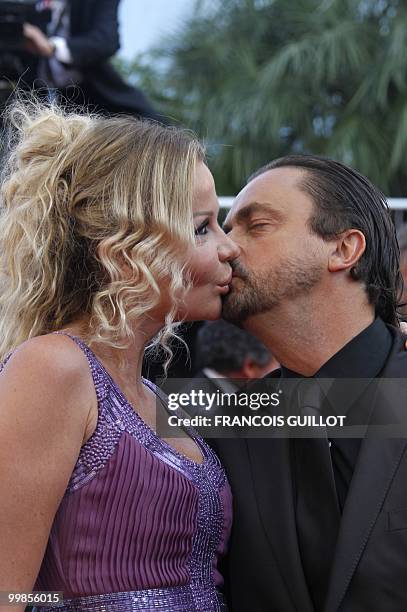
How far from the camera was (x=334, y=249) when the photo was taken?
2.86m

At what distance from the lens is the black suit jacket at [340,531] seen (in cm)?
233

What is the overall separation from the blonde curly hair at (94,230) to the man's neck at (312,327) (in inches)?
19.1

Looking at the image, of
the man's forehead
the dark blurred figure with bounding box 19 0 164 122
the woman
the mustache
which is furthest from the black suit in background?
the woman

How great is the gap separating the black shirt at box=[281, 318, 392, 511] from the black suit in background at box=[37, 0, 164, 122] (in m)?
2.44

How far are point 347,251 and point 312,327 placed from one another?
0.26 metres

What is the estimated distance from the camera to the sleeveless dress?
87.0 inches

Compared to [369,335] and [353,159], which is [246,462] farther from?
[353,159]

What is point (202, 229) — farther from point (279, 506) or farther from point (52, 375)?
point (279, 506)

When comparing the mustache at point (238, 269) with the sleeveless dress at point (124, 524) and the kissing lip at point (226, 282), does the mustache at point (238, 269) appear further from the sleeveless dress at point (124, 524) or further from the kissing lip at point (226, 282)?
the sleeveless dress at point (124, 524)

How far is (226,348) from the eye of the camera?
4430mm

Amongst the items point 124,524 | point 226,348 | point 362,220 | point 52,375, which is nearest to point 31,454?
point 52,375

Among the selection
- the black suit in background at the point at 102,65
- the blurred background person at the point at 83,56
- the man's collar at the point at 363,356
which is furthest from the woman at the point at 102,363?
the black suit in background at the point at 102,65

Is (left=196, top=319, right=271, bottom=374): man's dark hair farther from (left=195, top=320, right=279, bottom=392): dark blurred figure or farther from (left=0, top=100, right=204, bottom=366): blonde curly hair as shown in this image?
(left=0, top=100, right=204, bottom=366): blonde curly hair

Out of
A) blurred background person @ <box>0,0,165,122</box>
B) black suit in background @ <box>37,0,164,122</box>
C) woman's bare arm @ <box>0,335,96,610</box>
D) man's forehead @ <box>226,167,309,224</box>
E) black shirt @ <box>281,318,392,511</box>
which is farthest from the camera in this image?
black suit in background @ <box>37,0,164,122</box>
